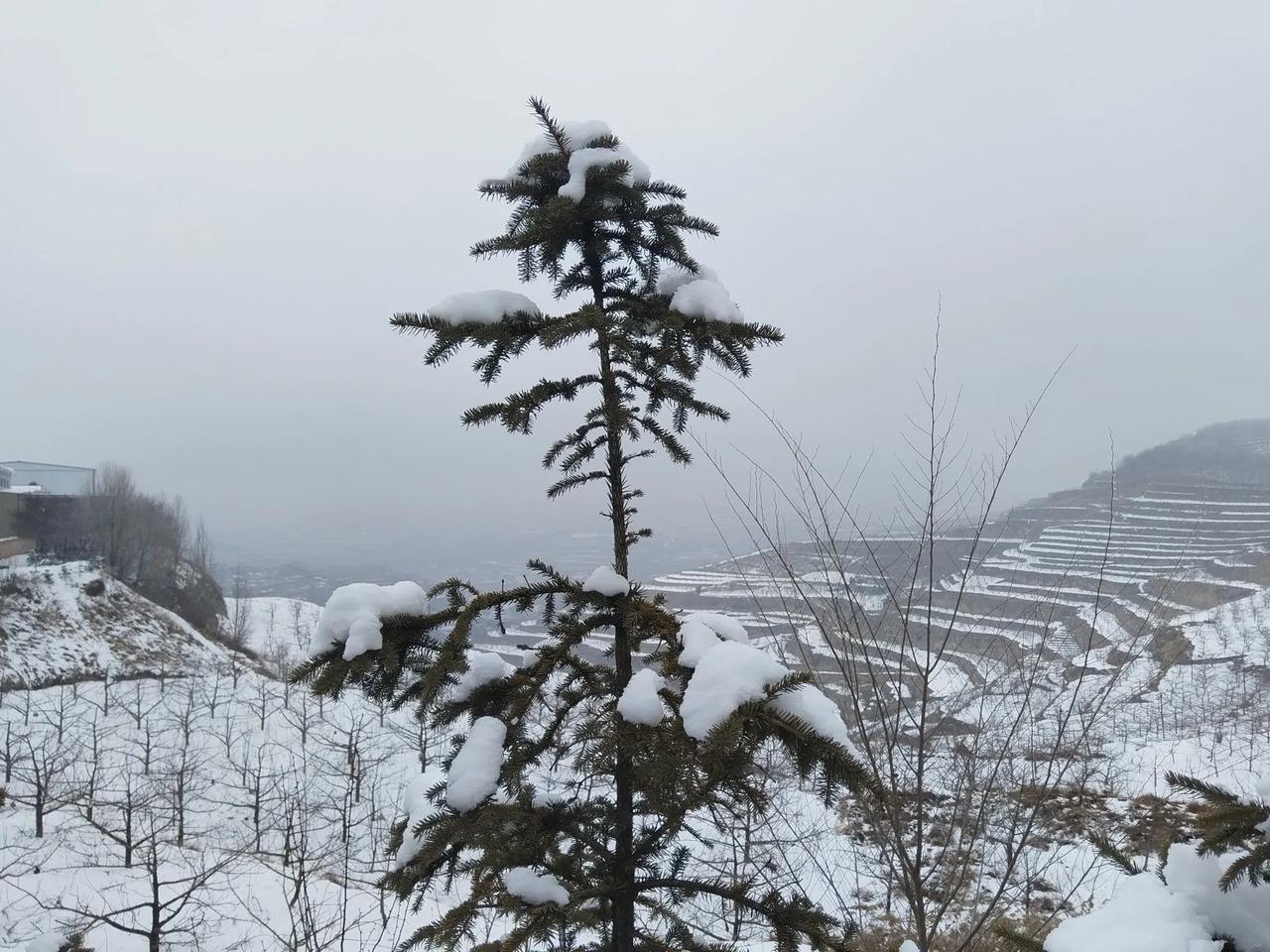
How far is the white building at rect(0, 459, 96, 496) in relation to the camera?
176 feet

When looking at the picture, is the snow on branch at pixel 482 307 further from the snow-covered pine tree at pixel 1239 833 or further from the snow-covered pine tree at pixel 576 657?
the snow-covered pine tree at pixel 1239 833

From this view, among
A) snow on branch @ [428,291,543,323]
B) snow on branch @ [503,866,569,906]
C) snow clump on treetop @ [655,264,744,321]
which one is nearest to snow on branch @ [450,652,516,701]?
snow on branch @ [503,866,569,906]

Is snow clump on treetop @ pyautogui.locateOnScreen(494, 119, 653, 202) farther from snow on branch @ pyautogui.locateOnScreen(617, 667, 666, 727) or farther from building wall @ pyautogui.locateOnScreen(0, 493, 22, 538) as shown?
building wall @ pyautogui.locateOnScreen(0, 493, 22, 538)

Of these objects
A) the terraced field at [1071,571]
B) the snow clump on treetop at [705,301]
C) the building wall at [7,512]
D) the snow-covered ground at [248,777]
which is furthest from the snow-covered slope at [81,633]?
the snow clump on treetop at [705,301]

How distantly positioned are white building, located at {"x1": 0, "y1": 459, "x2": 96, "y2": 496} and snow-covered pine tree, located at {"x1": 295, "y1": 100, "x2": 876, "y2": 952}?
67144 millimetres

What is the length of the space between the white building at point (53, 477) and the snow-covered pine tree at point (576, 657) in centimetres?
6714

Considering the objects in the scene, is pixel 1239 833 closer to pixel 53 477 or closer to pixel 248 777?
pixel 248 777

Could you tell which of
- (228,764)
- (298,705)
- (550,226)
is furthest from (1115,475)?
(298,705)

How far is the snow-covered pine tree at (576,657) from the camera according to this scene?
2.79 meters

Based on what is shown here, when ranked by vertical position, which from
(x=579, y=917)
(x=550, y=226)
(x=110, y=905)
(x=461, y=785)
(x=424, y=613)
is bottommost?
(x=110, y=905)

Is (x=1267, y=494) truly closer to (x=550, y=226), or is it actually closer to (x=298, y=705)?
(x=550, y=226)

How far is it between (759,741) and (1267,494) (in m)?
63.4

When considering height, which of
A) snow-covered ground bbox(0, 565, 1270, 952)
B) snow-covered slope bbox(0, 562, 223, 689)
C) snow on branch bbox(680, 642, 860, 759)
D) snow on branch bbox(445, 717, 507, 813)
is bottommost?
snow-covered ground bbox(0, 565, 1270, 952)

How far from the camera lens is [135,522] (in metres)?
52.1
